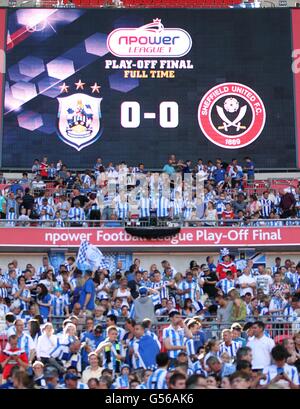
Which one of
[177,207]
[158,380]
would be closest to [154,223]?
[177,207]

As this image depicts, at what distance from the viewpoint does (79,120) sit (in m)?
27.9

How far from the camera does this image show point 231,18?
28562 mm

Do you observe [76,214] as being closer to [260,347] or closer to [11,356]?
[11,356]

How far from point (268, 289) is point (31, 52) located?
11.4 m

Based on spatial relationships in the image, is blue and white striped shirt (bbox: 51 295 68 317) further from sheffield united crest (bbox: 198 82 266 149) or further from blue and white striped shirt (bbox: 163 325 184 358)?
sheffield united crest (bbox: 198 82 266 149)

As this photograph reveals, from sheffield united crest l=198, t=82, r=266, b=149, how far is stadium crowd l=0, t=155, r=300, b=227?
1.95 m

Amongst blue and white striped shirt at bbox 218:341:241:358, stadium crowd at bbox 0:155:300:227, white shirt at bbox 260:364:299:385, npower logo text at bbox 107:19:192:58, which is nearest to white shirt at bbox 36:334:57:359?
blue and white striped shirt at bbox 218:341:241:358

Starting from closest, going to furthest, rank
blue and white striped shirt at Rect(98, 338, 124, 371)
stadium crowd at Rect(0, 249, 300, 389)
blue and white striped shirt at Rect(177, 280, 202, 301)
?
stadium crowd at Rect(0, 249, 300, 389), blue and white striped shirt at Rect(98, 338, 124, 371), blue and white striped shirt at Rect(177, 280, 202, 301)

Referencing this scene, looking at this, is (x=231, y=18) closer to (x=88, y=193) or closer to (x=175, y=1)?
(x=175, y=1)

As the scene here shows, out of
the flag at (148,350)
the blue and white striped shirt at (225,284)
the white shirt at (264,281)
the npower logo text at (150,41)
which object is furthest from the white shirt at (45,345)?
the npower logo text at (150,41)

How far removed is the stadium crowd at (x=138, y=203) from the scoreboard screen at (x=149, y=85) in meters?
1.80

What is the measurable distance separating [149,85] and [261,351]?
15.4m

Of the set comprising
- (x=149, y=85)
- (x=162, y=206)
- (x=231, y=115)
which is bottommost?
(x=162, y=206)

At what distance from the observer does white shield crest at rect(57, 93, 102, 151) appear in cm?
2773
